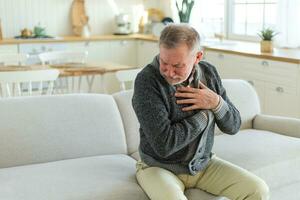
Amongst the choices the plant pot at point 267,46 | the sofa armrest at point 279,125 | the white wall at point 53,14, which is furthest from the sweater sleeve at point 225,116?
the white wall at point 53,14

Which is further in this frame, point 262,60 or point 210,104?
point 262,60

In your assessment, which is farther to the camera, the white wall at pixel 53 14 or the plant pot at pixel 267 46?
the white wall at pixel 53 14

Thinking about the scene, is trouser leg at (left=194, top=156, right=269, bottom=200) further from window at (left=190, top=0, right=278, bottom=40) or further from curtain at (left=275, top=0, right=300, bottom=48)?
window at (left=190, top=0, right=278, bottom=40)

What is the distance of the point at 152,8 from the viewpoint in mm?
6078

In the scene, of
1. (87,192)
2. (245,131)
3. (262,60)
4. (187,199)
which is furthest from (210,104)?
(262,60)

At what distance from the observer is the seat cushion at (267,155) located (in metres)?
2.18

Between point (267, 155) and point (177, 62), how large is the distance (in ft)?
2.90

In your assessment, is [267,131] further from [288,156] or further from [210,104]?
[210,104]

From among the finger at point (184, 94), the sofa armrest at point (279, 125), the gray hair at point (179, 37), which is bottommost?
the sofa armrest at point (279, 125)

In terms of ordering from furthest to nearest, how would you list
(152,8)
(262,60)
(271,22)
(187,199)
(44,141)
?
(152,8) < (271,22) < (262,60) < (44,141) < (187,199)

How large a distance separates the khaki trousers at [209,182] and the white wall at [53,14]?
13.2 feet

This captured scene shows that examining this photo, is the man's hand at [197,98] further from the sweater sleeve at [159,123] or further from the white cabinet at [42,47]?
the white cabinet at [42,47]

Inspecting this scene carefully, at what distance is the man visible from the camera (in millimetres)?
1682

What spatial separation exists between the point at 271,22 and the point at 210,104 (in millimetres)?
3179
